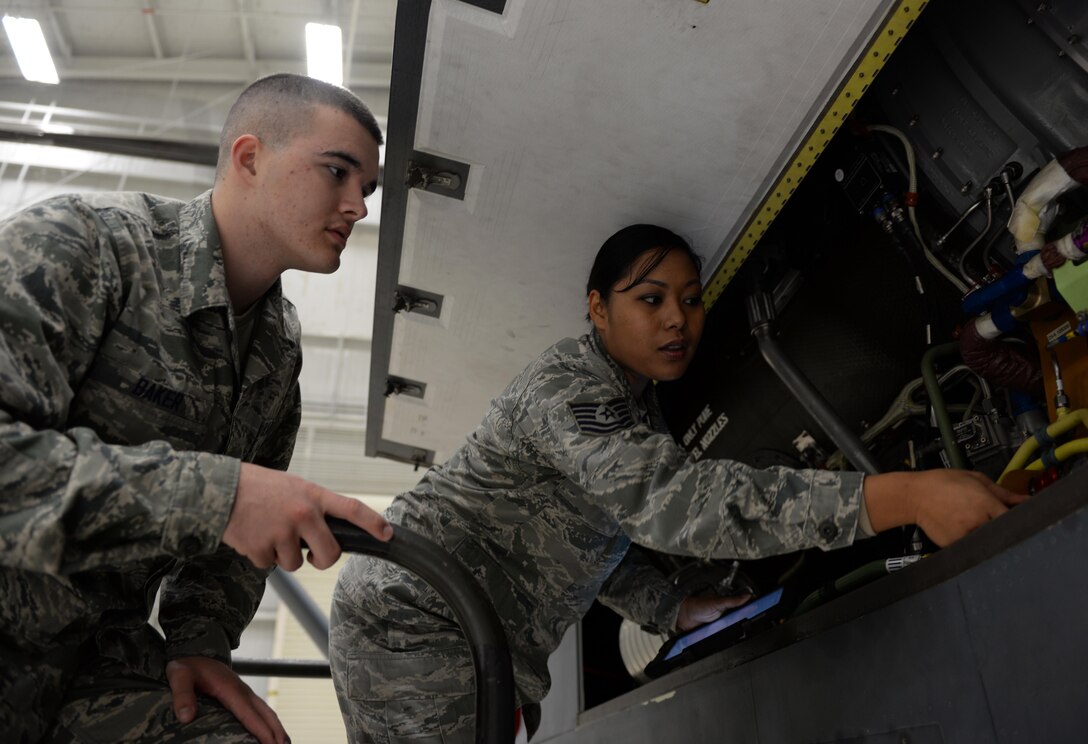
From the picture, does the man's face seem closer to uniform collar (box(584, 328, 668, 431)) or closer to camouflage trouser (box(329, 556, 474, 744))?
uniform collar (box(584, 328, 668, 431))

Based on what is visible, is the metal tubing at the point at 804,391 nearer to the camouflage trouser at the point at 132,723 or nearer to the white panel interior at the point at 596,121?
the white panel interior at the point at 596,121

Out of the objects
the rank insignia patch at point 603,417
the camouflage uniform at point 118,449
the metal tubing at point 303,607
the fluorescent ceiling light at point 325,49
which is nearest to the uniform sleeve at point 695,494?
the rank insignia patch at point 603,417

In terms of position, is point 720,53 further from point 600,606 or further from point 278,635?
point 278,635

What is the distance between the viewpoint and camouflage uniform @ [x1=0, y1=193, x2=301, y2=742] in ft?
3.34

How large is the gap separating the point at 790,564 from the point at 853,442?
59cm

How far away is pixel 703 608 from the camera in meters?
2.11

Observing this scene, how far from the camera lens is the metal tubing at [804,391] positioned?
6.04ft

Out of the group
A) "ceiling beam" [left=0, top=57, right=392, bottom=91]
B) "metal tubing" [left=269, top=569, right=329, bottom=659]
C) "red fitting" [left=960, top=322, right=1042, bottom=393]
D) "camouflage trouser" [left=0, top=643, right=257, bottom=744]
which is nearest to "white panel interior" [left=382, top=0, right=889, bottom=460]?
"red fitting" [left=960, top=322, right=1042, bottom=393]

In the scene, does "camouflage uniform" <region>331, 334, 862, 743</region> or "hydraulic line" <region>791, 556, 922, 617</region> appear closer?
"hydraulic line" <region>791, 556, 922, 617</region>

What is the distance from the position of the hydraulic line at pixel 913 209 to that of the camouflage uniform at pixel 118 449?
1.19 meters

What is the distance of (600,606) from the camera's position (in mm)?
3150

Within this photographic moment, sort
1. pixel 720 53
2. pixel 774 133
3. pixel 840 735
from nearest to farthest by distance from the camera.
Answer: pixel 840 735 → pixel 720 53 → pixel 774 133

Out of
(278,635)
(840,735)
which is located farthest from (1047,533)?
(278,635)

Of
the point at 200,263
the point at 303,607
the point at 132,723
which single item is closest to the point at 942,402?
the point at 200,263
